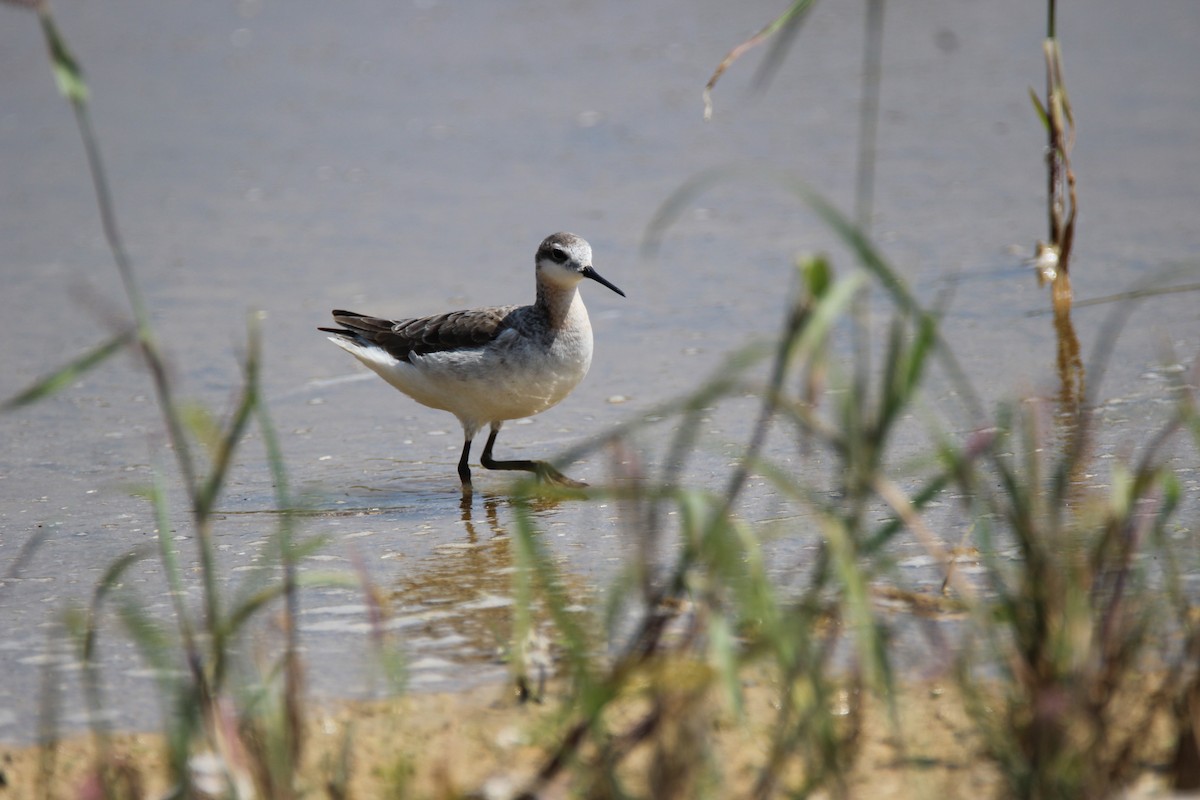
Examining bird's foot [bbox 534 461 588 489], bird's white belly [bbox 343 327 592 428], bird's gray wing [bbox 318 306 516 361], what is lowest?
bird's foot [bbox 534 461 588 489]

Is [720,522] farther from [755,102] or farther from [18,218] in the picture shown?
[755,102]

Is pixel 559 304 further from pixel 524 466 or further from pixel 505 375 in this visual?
pixel 524 466

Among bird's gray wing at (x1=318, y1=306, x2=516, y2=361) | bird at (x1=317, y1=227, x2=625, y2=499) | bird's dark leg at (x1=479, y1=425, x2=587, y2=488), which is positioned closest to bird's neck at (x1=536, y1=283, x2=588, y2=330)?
bird at (x1=317, y1=227, x2=625, y2=499)

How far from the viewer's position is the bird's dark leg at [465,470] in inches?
272

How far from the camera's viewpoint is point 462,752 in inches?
148

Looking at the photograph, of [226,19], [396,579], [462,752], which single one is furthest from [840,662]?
[226,19]

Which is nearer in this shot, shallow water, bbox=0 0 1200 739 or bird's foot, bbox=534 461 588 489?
shallow water, bbox=0 0 1200 739

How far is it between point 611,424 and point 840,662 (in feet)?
11.3

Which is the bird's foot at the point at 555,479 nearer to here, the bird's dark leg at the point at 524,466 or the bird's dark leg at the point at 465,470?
the bird's dark leg at the point at 524,466

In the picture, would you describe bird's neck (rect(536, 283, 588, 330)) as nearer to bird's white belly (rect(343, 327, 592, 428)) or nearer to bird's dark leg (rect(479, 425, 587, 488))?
bird's white belly (rect(343, 327, 592, 428))

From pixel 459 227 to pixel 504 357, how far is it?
4.31 m

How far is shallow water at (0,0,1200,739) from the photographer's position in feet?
19.7

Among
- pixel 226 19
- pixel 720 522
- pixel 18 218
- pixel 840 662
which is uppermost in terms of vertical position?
pixel 226 19

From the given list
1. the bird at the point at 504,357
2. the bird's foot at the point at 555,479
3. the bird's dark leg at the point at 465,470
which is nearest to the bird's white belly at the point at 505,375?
the bird at the point at 504,357
